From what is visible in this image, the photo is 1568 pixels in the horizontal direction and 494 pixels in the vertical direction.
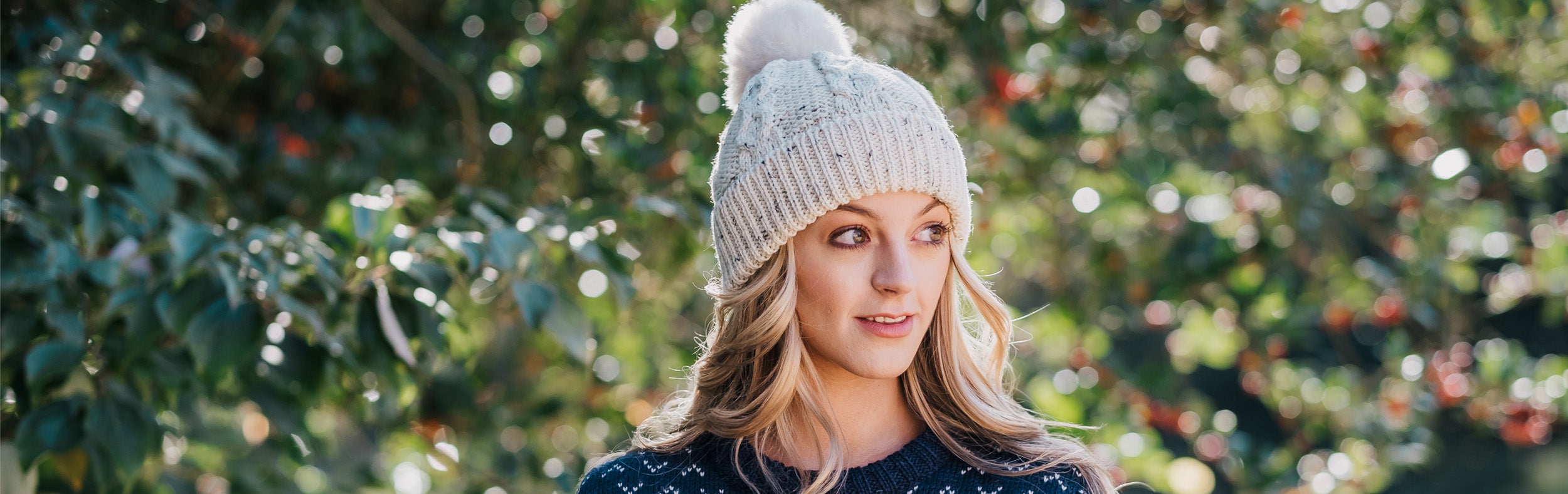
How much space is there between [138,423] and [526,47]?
1.55 m

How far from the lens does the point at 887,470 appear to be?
1579 mm

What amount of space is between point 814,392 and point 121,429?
102 centimetres

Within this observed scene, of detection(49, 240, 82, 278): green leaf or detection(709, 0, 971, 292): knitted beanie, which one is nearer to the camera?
detection(709, 0, 971, 292): knitted beanie

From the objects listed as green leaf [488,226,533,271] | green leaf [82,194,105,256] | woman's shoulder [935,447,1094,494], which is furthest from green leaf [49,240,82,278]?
woman's shoulder [935,447,1094,494]

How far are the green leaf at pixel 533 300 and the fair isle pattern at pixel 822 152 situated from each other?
1.01 feet

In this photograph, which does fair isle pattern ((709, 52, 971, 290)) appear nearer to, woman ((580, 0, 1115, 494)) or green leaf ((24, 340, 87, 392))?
woman ((580, 0, 1115, 494))

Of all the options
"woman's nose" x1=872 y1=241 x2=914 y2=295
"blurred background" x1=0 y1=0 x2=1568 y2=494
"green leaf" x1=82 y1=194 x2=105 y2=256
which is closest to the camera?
"woman's nose" x1=872 y1=241 x2=914 y2=295

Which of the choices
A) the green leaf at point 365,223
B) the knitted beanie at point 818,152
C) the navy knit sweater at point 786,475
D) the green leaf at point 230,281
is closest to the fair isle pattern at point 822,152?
the knitted beanie at point 818,152

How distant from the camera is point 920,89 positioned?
1647 mm

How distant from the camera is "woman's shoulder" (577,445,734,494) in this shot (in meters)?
1.66

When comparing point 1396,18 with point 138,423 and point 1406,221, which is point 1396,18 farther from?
point 138,423

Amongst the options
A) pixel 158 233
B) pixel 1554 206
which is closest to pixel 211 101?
pixel 158 233

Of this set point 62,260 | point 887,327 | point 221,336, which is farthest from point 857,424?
point 62,260

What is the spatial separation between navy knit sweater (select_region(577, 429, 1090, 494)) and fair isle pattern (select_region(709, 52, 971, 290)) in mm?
252
